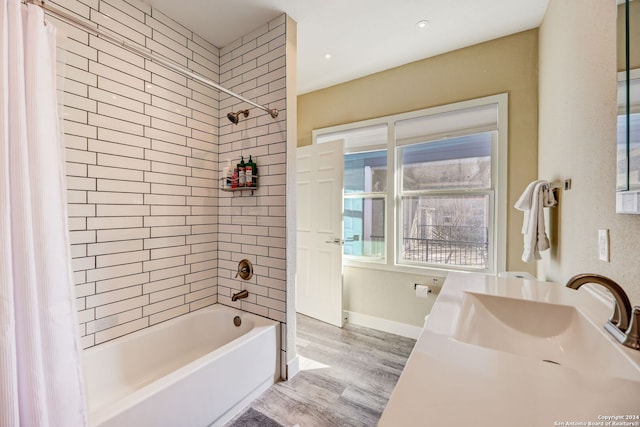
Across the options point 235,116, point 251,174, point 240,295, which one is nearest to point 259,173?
point 251,174

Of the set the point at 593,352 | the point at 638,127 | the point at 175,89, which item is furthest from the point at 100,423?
the point at 638,127

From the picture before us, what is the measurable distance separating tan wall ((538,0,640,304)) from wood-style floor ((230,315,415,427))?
1.35 meters

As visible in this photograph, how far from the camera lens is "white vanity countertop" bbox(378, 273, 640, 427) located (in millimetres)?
451

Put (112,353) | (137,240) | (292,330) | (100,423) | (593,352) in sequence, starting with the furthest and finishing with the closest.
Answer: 1. (292,330)
2. (137,240)
3. (112,353)
4. (100,423)
5. (593,352)

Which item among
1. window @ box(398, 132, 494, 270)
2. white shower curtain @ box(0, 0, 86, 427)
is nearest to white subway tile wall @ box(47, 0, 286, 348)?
white shower curtain @ box(0, 0, 86, 427)

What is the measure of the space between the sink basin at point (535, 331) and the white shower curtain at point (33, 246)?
1333mm

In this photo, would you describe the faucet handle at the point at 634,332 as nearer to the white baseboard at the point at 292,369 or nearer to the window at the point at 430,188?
the window at the point at 430,188

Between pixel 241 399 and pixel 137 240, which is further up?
pixel 137 240

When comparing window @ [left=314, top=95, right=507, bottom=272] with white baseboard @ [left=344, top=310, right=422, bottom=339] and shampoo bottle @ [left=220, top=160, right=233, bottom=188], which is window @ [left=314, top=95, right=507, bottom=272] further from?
shampoo bottle @ [left=220, top=160, right=233, bottom=188]

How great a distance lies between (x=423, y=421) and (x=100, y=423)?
1.29 metres

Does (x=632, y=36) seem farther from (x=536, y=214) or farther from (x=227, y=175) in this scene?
(x=227, y=175)

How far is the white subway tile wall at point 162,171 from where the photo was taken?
5.01ft

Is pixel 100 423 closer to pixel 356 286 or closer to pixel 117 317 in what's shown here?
pixel 117 317

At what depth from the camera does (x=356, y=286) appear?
286 cm
